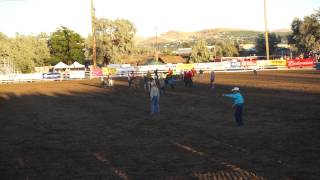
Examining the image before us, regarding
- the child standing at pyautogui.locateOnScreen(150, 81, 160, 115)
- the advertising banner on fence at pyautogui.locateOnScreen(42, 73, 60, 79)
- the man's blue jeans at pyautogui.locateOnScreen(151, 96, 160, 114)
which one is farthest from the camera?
the advertising banner on fence at pyautogui.locateOnScreen(42, 73, 60, 79)

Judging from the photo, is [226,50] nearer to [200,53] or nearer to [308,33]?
[200,53]

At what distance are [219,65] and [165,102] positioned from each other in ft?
144

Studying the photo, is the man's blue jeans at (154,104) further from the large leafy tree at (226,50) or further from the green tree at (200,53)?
the large leafy tree at (226,50)

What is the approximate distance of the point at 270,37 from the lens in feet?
409

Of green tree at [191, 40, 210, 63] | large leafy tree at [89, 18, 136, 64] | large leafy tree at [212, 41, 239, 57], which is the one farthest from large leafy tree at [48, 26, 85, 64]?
large leafy tree at [212, 41, 239, 57]

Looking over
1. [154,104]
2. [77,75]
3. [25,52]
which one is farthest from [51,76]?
[154,104]

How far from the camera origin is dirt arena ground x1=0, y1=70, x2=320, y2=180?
10.7 metres

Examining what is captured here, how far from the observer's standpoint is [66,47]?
101 metres

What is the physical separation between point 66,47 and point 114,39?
12943 mm

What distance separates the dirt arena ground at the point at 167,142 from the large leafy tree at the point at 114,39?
268ft

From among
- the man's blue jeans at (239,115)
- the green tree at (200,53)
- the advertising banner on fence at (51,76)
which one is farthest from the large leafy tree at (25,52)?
the man's blue jeans at (239,115)

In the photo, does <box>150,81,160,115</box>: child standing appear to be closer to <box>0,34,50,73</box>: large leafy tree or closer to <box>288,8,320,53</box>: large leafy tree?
<box>0,34,50,73</box>: large leafy tree

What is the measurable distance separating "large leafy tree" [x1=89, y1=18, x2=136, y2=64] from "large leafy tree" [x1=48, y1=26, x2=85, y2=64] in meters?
5.89

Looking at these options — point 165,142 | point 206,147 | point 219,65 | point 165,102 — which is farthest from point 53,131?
point 219,65
